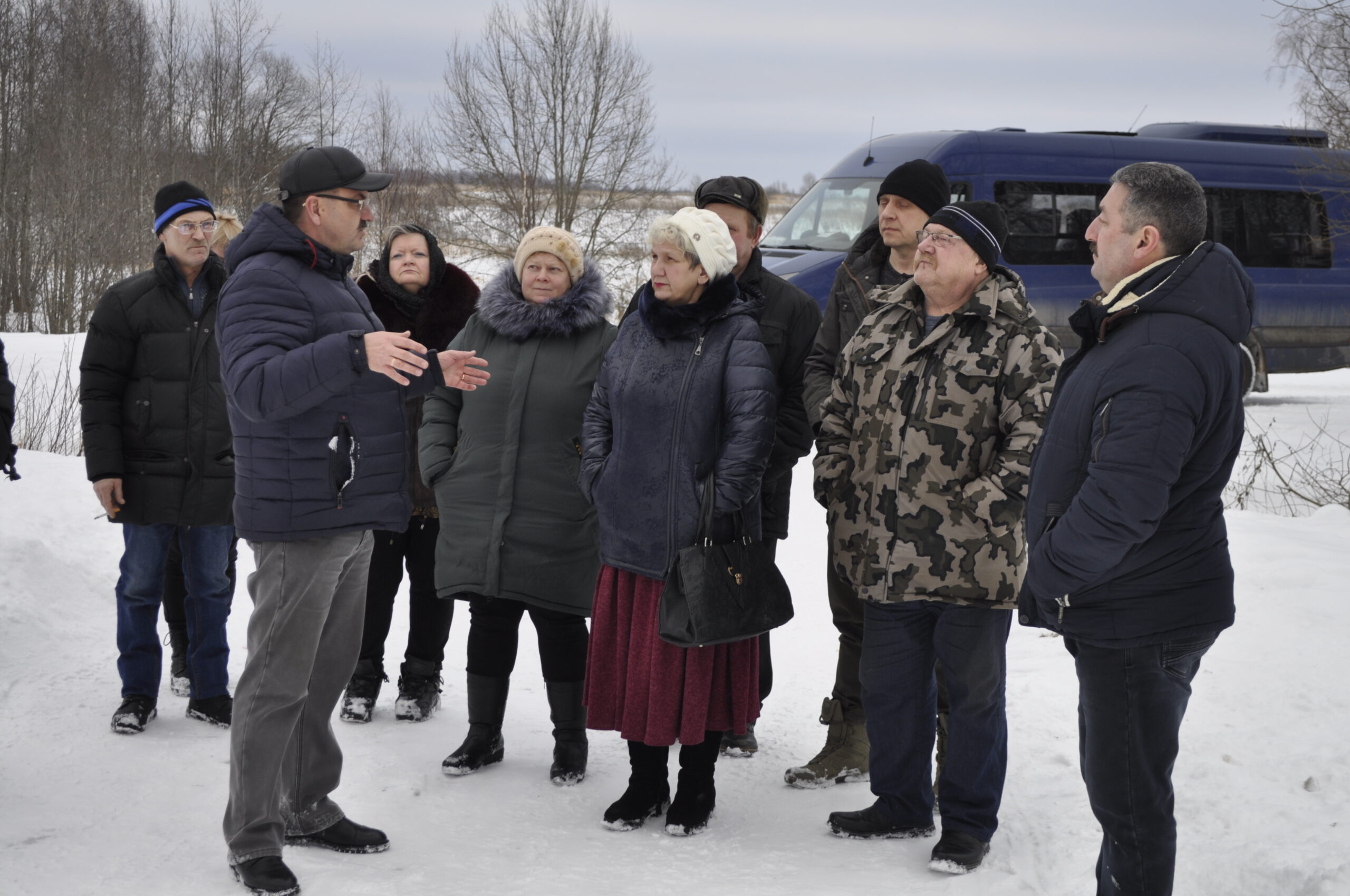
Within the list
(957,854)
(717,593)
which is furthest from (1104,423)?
(957,854)

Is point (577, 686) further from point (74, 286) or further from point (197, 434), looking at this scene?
point (74, 286)

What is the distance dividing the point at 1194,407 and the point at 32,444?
9010 millimetres

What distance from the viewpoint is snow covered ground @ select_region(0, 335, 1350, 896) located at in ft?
10.8

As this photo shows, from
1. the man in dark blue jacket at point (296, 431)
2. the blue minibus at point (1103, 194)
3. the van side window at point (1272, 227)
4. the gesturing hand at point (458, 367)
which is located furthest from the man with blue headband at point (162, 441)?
the van side window at point (1272, 227)

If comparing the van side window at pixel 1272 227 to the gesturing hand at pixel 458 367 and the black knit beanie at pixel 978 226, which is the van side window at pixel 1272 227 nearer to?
the black knit beanie at pixel 978 226

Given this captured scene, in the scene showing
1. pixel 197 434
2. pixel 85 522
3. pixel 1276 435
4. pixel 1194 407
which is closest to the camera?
pixel 1194 407

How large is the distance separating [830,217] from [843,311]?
7.19 m

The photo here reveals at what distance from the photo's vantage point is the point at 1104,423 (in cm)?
259

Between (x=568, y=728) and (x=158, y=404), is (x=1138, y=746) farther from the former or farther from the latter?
(x=158, y=404)

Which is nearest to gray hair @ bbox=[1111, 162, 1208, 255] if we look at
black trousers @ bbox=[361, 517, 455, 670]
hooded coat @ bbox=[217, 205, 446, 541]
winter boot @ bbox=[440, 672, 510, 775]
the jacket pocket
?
hooded coat @ bbox=[217, 205, 446, 541]

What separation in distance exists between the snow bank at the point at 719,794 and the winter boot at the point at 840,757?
76mm

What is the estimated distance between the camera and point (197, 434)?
14.6 ft

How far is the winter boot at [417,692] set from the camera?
4.64 metres

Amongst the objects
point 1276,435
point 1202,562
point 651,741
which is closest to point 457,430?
point 651,741
